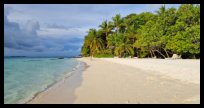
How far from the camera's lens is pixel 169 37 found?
1814 centimetres

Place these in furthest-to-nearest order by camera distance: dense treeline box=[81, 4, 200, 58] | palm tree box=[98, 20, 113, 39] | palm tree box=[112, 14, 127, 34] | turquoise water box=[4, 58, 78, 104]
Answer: palm tree box=[98, 20, 113, 39] → palm tree box=[112, 14, 127, 34] → dense treeline box=[81, 4, 200, 58] → turquoise water box=[4, 58, 78, 104]

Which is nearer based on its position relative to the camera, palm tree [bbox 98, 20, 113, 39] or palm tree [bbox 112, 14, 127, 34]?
palm tree [bbox 112, 14, 127, 34]

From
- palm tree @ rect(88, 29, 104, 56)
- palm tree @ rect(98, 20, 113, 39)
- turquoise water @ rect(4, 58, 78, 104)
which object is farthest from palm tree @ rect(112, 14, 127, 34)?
turquoise water @ rect(4, 58, 78, 104)

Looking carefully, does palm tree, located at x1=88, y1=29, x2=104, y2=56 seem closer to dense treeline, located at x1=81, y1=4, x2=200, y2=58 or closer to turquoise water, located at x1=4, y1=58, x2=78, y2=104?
dense treeline, located at x1=81, y1=4, x2=200, y2=58

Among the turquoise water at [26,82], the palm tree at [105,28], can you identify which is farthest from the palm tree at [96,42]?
the turquoise water at [26,82]

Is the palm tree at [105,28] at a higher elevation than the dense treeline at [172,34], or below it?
higher

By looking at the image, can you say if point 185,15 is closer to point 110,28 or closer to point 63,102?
point 63,102

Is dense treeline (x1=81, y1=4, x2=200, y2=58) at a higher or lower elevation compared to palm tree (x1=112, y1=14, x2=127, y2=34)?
lower

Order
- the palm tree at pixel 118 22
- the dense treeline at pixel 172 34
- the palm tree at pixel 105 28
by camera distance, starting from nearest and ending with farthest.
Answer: the dense treeline at pixel 172 34, the palm tree at pixel 118 22, the palm tree at pixel 105 28

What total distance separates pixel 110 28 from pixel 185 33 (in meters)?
24.5

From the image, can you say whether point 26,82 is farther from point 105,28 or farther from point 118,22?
point 105,28

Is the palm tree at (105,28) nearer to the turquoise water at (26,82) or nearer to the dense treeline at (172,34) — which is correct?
the dense treeline at (172,34)
